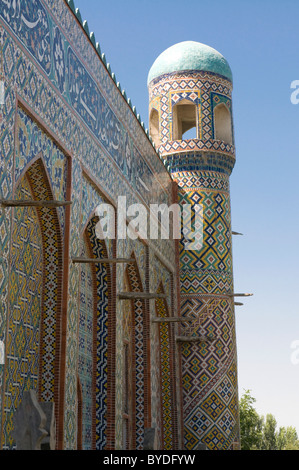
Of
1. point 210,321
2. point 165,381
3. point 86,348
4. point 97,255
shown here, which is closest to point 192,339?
point 210,321

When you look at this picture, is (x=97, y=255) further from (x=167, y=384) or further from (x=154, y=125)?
(x=154, y=125)

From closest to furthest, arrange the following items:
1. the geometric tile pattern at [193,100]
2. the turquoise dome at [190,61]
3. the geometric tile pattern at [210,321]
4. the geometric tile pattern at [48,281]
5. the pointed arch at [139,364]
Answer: the geometric tile pattern at [48,281]
the pointed arch at [139,364]
the geometric tile pattern at [210,321]
the geometric tile pattern at [193,100]
the turquoise dome at [190,61]

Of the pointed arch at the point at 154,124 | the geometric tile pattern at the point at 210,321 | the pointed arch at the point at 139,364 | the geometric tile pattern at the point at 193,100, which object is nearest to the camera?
the pointed arch at the point at 139,364

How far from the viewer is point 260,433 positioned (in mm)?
24266

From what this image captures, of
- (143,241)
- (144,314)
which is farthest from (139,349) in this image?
(143,241)

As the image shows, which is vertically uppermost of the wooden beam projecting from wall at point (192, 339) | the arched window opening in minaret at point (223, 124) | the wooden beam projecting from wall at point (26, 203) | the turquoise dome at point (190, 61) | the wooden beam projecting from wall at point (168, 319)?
the turquoise dome at point (190, 61)

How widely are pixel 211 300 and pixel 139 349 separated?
2296mm

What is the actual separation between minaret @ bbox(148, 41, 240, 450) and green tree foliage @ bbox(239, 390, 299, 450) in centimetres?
722

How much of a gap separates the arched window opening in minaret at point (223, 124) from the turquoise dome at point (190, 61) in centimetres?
58

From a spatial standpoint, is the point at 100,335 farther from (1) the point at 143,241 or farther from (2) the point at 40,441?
(2) the point at 40,441

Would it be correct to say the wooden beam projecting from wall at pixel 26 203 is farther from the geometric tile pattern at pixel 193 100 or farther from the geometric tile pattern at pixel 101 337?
the geometric tile pattern at pixel 193 100

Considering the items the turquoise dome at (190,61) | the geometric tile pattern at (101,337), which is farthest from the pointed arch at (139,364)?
the turquoise dome at (190,61)

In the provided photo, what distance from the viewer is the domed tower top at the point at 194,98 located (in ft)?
39.9

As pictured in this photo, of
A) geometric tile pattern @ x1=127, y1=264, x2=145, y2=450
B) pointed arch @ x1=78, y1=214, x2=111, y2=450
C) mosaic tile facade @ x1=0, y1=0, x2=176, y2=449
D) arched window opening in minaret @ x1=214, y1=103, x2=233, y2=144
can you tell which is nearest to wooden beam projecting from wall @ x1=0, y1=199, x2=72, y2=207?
mosaic tile facade @ x1=0, y1=0, x2=176, y2=449
